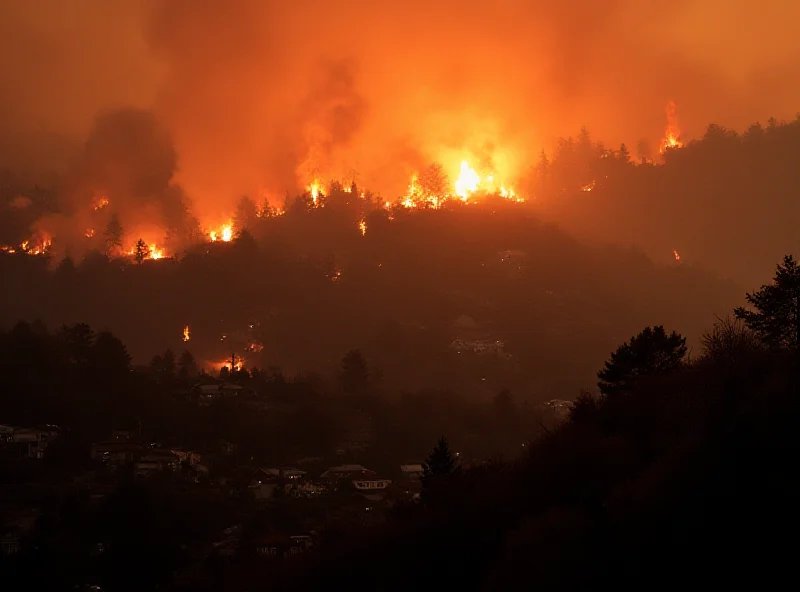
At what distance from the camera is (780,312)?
34594 millimetres

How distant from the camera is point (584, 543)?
928 inches

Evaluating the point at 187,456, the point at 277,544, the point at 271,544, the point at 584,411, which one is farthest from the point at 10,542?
the point at 584,411

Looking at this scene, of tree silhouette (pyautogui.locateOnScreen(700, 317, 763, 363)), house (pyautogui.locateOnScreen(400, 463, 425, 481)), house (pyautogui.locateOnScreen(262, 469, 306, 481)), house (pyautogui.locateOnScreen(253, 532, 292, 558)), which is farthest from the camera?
house (pyautogui.locateOnScreen(400, 463, 425, 481))

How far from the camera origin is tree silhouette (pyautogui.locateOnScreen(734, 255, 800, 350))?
33.3 metres

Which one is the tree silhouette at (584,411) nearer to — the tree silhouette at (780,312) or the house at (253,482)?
the tree silhouette at (780,312)

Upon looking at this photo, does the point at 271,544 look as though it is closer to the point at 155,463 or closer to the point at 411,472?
the point at 155,463

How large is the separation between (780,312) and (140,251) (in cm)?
10204

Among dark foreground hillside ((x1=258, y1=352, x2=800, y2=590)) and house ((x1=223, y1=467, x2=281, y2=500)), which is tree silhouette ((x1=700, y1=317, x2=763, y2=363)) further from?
house ((x1=223, y1=467, x2=281, y2=500))

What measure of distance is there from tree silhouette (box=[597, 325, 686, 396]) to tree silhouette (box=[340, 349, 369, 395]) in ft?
153

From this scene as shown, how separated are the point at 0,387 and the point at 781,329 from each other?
2338 inches

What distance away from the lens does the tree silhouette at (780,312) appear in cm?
3328

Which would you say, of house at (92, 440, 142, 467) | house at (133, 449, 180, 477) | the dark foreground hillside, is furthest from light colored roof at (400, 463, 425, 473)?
the dark foreground hillside

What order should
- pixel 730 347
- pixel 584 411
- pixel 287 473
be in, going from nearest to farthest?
pixel 730 347 < pixel 584 411 < pixel 287 473

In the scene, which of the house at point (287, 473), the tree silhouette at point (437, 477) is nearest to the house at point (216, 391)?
the house at point (287, 473)
